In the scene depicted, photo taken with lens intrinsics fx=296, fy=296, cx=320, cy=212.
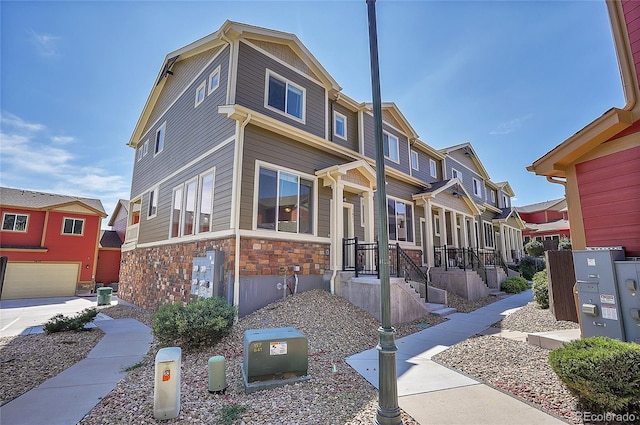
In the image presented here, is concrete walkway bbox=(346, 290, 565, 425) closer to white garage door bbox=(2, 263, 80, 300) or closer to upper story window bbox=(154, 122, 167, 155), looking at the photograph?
upper story window bbox=(154, 122, 167, 155)

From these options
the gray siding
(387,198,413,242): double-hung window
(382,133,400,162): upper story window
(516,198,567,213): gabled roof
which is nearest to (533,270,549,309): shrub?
(387,198,413,242): double-hung window

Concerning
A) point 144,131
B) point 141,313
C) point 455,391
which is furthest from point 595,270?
point 144,131

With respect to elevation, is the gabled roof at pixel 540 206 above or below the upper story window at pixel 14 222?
Answer: above

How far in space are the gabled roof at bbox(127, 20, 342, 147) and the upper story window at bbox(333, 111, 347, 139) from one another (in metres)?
0.91

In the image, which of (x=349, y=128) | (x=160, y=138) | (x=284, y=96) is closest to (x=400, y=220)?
(x=349, y=128)

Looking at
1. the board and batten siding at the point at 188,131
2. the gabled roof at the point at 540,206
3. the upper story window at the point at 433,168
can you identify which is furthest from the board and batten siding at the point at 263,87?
the gabled roof at the point at 540,206

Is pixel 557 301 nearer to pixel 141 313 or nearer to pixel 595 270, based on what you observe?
pixel 595 270

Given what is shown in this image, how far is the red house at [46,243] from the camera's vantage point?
18.9 meters

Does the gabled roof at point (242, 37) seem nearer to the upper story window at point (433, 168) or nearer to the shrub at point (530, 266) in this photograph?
the upper story window at point (433, 168)

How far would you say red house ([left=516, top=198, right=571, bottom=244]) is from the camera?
93.2 feet

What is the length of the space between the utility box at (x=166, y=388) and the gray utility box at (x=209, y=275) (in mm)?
3946

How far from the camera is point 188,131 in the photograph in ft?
35.3

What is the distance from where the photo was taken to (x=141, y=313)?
11.1m

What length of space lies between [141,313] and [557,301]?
13.1m
